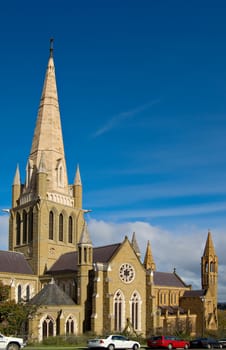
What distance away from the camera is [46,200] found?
81062 millimetres

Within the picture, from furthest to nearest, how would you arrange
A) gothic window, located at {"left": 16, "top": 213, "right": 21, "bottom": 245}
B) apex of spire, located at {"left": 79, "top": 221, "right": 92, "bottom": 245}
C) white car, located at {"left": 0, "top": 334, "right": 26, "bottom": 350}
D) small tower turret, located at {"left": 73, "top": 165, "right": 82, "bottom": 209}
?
small tower turret, located at {"left": 73, "top": 165, "right": 82, "bottom": 209} < gothic window, located at {"left": 16, "top": 213, "right": 21, "bottom": 245} < apex of spire, located at {"left": 79, "top": 221, "right": 92, "bottom": 245} < white car, located at {"left": 0, "top": 334, "right": 26, "bottom": 350}

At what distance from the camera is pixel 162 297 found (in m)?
109

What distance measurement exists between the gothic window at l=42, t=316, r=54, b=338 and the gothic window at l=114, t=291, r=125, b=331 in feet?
28.2

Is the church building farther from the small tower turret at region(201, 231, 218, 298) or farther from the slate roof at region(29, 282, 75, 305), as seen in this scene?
the small tower turret at region(201, 231, 218, 298)

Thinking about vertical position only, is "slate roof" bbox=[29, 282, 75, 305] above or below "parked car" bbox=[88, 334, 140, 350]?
above

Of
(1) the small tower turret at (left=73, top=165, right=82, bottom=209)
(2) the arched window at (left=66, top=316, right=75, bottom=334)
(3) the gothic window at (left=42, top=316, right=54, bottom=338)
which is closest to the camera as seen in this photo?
(3) the gothic window at (left=42, top=316, right=54, bottom=338)

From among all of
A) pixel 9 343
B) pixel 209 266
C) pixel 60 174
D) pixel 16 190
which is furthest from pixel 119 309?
pixel 209 266

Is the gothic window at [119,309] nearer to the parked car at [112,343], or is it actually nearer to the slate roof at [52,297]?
the slate roof at [52,297]

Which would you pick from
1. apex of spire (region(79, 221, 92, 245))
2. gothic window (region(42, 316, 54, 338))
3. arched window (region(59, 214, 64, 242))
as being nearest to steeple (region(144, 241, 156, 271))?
arched window (region(59, 214, 64, 242))

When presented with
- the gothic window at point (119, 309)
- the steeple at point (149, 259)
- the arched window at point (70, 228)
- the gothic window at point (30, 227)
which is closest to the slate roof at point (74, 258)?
the arched window at point (70, 228)

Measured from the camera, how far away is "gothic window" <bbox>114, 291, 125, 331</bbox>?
231 ft

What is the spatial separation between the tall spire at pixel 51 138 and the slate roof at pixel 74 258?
31.7ft

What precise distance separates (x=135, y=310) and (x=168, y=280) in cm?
4336

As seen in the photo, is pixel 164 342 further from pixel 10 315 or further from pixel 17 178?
pixel 17 178
